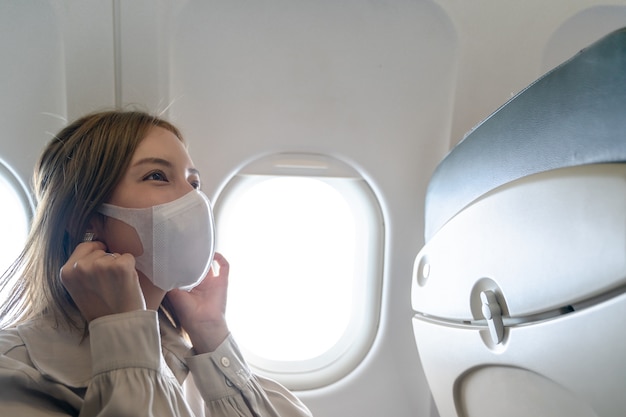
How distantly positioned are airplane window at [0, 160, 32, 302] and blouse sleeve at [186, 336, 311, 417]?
705mm

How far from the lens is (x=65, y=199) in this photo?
1.21 meters

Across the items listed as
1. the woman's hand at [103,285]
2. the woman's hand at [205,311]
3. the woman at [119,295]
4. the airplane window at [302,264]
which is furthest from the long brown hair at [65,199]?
the airplane window at [302,264]

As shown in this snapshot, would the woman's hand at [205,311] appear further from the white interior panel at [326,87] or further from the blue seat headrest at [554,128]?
the blue seat headrest at [554,128]

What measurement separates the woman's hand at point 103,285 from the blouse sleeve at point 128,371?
0.04m

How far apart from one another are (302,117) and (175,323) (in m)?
0.72

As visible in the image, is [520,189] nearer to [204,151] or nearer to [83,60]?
[204,151]

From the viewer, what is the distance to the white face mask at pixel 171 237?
3.86 feet

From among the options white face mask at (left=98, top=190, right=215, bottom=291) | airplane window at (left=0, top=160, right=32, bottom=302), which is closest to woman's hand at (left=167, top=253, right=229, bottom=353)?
white face mask at (left=98, top=190, right=215, bottom=291)

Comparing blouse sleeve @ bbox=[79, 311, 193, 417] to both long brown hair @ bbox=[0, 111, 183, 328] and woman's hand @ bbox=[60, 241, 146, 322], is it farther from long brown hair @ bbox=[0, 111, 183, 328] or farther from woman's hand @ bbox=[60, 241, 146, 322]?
long brown hair @ bbox=[0, 111, 183, 328]

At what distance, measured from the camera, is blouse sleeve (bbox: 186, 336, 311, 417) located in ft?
4.16

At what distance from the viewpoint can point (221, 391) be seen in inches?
50.4

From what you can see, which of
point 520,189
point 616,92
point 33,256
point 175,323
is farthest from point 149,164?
point 616,92

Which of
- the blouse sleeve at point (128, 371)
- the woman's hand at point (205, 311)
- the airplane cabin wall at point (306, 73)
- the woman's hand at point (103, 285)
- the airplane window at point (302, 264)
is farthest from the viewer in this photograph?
the airplane window at point (302, 264)

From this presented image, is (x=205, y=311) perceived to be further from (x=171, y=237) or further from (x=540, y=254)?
(x=540, y=254)
